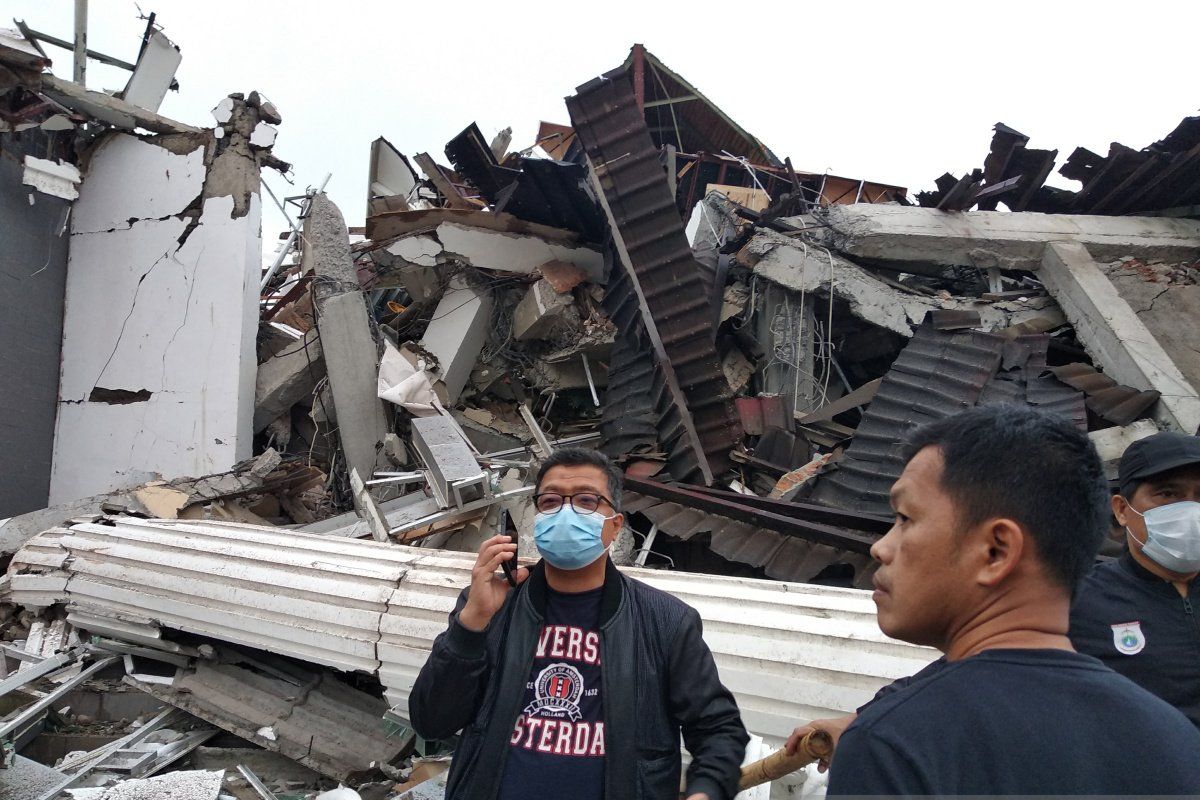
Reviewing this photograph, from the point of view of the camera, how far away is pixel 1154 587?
1783 mm

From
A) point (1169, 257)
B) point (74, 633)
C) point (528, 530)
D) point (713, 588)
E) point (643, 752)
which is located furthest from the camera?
point (1169, 257)

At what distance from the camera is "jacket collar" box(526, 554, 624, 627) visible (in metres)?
1.81

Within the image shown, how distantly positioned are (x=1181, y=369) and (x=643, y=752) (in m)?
6.49

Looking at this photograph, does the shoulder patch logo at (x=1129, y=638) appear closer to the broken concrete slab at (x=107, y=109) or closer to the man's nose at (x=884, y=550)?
the man's nose at (x=884, y=550)

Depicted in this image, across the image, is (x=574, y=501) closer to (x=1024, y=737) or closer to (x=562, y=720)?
(x=562, y=720)

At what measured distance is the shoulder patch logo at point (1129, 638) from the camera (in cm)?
167

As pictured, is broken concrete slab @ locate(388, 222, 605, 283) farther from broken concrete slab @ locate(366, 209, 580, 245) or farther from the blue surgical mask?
the blue surgical mask

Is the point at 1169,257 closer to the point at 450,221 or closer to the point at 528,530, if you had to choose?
the point at 528,530

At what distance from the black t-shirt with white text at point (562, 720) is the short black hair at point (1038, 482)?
3.59 feet

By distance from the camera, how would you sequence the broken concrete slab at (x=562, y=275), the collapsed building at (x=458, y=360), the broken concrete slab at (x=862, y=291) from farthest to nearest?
the broken concrete slab at (x=562, y=275), the broken concrete slab at (x=862, y=291), the collapsed building at (x=458, y=360)

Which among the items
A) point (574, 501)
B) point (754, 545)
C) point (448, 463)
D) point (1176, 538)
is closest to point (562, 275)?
point (448, 463)

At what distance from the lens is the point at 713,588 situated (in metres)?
3.04

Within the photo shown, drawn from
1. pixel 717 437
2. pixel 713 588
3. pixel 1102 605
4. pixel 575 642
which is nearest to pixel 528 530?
pixel 717 437

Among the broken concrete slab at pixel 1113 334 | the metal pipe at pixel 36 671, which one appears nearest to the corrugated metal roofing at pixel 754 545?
the broken concrete slab at pixel 1113 334
